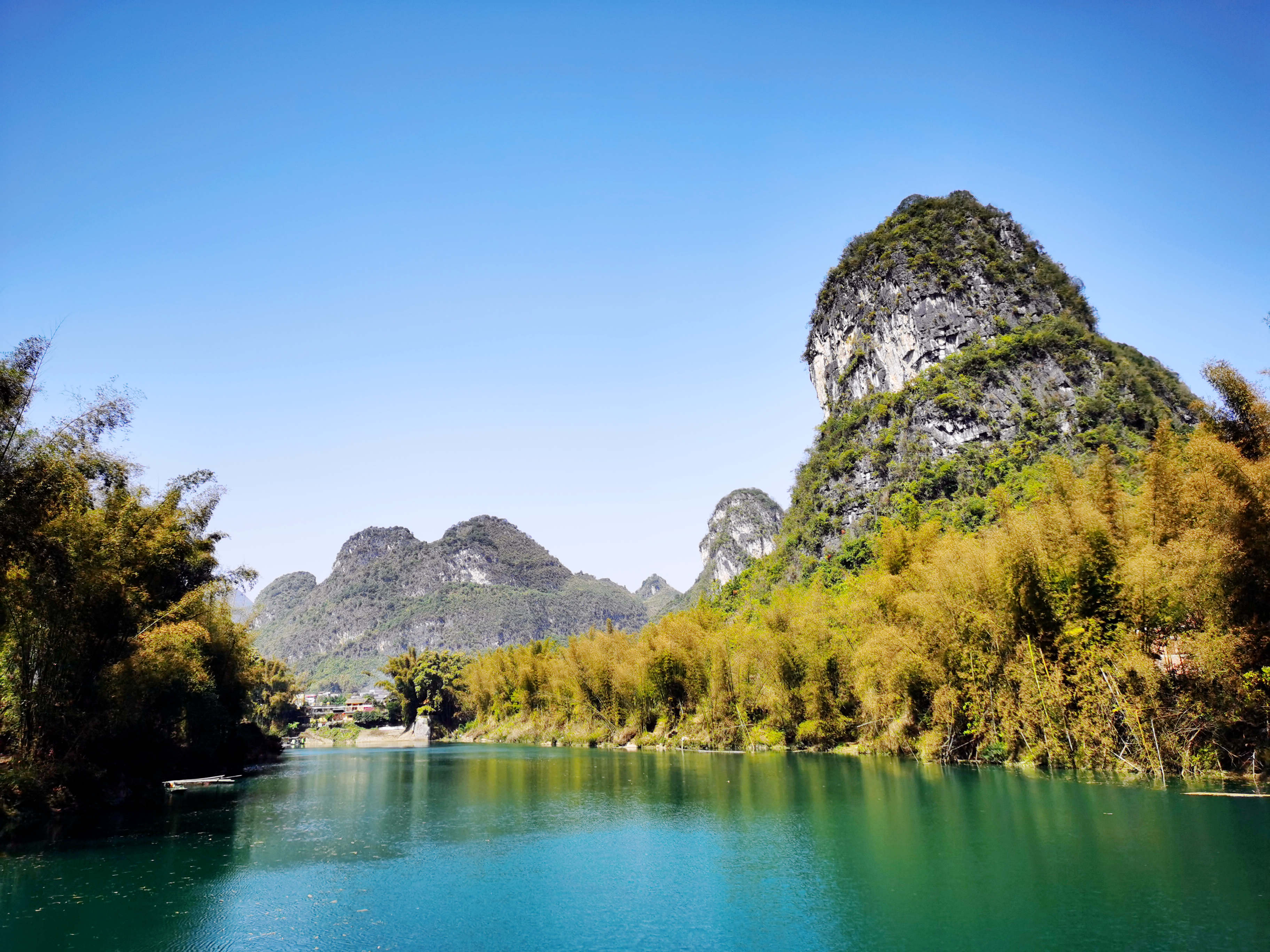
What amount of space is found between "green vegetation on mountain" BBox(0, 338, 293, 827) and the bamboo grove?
2328 cm

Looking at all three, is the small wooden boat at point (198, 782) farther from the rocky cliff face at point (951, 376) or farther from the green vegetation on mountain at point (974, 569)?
the rocky cliff face at point (951, 376)

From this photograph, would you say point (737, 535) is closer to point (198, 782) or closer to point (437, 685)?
point (437, 685)

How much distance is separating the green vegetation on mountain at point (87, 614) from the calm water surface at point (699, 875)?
3274 mm

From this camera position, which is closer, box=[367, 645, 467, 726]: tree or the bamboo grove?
the bamboo grove

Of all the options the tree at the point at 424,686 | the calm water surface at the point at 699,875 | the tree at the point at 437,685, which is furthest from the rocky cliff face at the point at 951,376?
the tree at the point at 424,686

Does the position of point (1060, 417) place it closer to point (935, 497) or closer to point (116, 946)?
point (935, 497)

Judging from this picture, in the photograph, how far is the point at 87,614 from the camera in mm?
18234

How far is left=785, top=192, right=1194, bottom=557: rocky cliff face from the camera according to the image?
4972cm

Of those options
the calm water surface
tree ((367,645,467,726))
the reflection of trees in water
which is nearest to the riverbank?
the calm water surface

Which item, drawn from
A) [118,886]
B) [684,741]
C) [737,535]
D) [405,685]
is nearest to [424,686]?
[405,685]

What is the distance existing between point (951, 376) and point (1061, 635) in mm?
43339

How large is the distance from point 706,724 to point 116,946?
32.6 m

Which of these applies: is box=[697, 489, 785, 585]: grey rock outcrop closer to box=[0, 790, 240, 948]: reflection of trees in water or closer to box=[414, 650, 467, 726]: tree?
box=[414, 650, 467, 726]: tree

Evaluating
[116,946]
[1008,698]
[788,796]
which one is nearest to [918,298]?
[1008,698]
